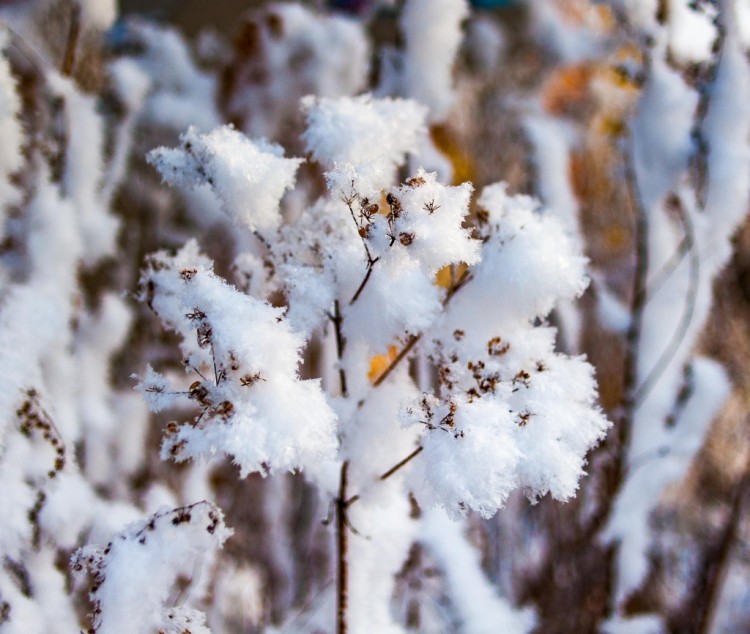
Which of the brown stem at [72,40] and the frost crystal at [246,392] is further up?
the brown stem at [72,40]

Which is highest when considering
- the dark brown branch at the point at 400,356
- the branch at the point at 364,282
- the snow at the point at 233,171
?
the snow at the point at 233,171

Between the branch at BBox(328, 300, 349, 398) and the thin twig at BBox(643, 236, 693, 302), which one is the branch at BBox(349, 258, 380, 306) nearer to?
the branch at BBox(328, 300, 349, 398)

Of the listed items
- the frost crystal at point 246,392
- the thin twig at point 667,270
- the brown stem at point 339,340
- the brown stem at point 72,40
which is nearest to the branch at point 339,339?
the brown stem at point 339,340

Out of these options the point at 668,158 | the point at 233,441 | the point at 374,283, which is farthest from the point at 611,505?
the point at 233,441

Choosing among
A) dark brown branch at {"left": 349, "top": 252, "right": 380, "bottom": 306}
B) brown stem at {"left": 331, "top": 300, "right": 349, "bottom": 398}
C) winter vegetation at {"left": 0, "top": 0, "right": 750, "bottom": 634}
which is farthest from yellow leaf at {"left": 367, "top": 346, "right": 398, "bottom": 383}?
dark brown branch at {"left": 349, "top": 252, "right": 380, "bottom": 306}

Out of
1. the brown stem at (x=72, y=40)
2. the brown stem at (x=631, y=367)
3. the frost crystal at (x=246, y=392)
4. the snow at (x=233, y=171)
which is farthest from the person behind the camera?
the brown stem at (x=631, y=367)

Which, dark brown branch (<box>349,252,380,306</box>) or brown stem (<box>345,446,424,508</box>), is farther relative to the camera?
brown stem (<box>345,446,424,508</box>)

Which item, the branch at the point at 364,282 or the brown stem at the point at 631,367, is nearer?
the branch at the point at 364,282

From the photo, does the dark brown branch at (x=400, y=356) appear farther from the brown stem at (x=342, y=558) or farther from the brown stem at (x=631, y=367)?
the brown stem at (x=631, y=367)

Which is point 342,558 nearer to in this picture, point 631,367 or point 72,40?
point 631,367
